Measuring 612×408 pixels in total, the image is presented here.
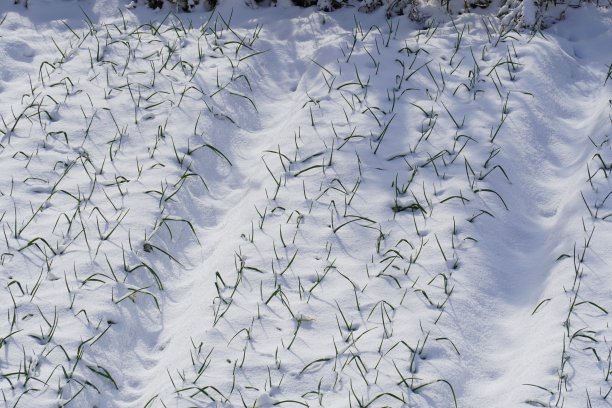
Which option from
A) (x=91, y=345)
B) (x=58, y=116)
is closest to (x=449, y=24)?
(x=58, y=116)

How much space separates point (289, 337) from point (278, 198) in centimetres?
128

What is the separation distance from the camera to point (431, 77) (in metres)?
7.01

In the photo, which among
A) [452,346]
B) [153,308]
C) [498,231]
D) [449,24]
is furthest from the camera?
[449,24]

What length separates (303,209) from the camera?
5773mm

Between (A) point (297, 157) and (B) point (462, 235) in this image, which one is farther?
(A) point (297, 157)

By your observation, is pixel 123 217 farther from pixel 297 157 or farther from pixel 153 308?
pixel 297 157

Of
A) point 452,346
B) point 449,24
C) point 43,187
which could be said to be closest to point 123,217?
point 43,187

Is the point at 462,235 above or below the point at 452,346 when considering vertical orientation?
above

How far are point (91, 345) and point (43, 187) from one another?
1573mm

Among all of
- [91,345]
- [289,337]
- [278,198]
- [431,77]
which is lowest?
[91,345]

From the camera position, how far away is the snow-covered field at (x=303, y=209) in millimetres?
4672

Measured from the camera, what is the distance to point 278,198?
5895mm

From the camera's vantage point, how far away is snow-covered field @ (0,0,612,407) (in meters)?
4.67

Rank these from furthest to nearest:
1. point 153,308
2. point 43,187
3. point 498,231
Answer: point 43,187 < point 498,231 < point 153,308
